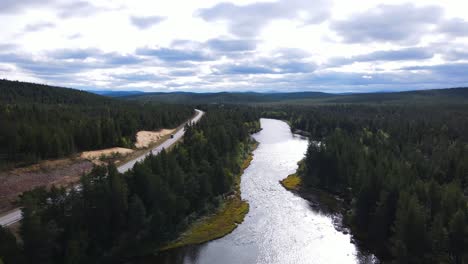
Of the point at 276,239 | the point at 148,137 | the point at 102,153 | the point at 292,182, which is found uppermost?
the point at 102,153

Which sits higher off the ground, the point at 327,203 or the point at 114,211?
the point at 114,211

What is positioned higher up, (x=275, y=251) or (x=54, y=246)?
(x=54, y=246)

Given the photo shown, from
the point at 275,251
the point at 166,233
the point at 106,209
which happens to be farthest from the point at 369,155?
the point at 106,209

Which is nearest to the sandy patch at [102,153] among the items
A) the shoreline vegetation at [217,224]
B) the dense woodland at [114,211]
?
the dense woodland at [114,211]

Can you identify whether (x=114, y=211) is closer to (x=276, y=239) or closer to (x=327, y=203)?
(x=276, y=239)

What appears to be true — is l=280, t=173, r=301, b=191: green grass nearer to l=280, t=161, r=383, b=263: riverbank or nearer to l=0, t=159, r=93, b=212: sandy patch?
l=280, t=161, r=383, b=263: riverbank

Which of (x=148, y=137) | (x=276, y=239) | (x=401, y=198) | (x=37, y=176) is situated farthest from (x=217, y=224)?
(x=148, y=137)

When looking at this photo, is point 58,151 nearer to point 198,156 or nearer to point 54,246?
point 198,156
